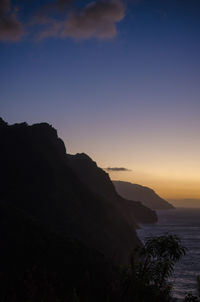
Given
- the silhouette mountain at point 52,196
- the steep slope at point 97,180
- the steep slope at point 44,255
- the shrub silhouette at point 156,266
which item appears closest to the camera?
the shrub silhouette at point 156,266

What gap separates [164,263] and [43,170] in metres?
87.6

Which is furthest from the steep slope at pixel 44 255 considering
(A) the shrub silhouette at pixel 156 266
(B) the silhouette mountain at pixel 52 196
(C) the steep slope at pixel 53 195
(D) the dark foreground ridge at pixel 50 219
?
(C) the steep slope at pixel 53 195

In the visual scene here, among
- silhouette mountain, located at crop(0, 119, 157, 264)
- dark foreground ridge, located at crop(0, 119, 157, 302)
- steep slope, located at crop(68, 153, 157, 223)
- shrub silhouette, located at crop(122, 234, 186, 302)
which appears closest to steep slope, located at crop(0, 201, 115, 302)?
dark foreground ridge, located at crop(0, 119, 157, 302)

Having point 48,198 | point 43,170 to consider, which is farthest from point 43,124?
point 48,198

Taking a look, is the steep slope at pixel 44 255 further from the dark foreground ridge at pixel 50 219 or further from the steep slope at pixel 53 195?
the steep slope at pixel 53 195

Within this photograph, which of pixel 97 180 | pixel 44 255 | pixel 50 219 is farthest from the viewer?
pixel 97 180

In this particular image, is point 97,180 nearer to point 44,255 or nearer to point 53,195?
point 53,195

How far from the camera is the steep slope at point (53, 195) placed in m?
74.2

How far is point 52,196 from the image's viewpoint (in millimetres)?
82812

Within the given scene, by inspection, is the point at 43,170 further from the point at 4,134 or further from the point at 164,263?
→ the point at 164,263

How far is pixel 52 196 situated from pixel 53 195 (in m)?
0.69

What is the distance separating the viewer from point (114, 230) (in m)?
88.9

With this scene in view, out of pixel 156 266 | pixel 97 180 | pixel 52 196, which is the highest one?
pixel 97 180

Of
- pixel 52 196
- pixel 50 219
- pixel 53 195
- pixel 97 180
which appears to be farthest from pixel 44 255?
pixel 97 180
